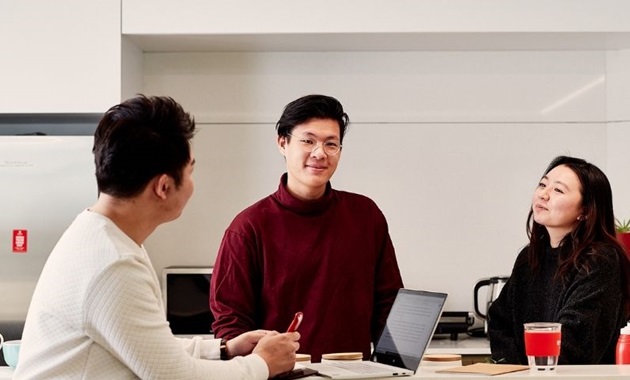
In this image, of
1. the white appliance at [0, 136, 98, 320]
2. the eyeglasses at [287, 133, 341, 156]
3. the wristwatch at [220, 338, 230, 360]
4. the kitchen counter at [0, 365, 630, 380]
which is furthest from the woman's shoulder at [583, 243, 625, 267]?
the white appliance at [0, 136, 98, 320]

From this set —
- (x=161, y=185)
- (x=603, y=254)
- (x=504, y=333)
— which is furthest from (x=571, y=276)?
(x=161, y=185)

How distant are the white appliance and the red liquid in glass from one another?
219cm

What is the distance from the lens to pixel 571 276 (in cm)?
250

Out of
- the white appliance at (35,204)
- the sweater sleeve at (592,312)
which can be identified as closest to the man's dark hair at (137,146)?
the sweater sleeve at (592,312)

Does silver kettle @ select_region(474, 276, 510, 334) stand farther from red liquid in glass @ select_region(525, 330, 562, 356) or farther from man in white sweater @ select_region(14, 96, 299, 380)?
man in white sweater @ select_region(14, 96, 299, 380)

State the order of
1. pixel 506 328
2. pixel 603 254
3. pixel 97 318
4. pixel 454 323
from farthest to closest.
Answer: pixel 454 323 < pixel 506 328 < pixel 603 254 < pixel 97 318

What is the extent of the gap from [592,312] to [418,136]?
2.05m

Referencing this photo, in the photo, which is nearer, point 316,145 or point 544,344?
point 544,344

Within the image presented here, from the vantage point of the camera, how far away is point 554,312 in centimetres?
253

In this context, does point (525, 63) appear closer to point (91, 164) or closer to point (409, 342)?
point (91, 164)

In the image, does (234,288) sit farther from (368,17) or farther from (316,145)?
(368,17)

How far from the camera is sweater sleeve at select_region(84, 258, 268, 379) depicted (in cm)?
161

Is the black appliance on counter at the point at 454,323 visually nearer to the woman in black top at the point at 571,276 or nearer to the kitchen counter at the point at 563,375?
the woman in black top at the point at 571,276

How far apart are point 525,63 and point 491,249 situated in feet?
2.64
